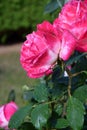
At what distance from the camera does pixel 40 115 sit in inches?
55.1

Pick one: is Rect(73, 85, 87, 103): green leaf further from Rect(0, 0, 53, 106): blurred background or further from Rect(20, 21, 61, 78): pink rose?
Rect(0, 0, 53, 106): blurred background

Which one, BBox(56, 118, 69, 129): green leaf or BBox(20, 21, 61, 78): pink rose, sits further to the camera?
BBox(56, 118, 69, 129): green leaf

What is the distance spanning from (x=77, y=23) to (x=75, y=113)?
0.20m

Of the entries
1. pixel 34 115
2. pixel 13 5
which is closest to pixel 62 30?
pixel 34 115

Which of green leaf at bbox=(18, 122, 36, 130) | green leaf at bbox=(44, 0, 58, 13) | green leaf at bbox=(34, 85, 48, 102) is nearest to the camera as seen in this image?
green leaf at bbox=(34, 85, 48, 102)

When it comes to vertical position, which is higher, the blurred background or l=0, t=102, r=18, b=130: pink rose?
the blurred background

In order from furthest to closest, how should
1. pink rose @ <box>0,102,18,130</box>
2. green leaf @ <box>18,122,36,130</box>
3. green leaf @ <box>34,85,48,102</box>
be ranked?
pink rose @ <box>0,102,18,130</box>
green leaf @ <box>18,122,36,130</box>
green leaf @ <box>34,85,48,102</box>

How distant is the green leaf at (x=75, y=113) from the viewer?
1.34 m

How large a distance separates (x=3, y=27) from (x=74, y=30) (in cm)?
1031

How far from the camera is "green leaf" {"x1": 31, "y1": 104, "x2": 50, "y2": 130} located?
140 cm

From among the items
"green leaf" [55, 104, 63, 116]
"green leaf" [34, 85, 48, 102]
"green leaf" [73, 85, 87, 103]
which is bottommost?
"green leaf" [55, 104, 63, 116]

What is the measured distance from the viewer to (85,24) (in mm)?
1331

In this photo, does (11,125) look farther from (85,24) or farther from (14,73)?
(14,73)

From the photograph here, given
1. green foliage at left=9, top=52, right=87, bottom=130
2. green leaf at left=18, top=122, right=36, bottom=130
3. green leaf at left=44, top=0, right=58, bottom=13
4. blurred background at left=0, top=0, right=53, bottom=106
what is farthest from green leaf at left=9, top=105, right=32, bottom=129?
blurred background at left=0, top=0, right=53, bottom=106
